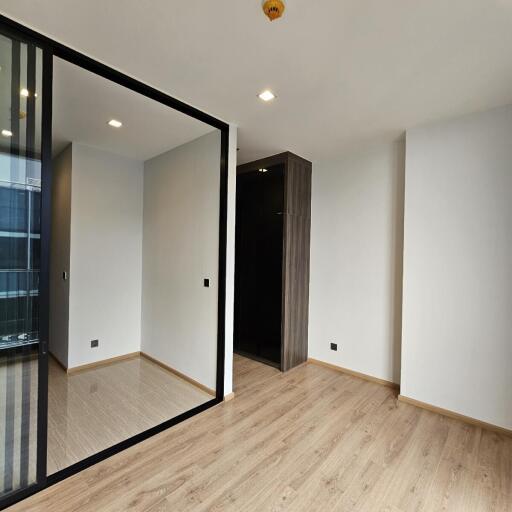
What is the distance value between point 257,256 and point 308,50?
2411 millimetres

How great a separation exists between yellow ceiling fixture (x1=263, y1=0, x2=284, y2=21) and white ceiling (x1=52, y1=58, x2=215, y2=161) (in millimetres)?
1239

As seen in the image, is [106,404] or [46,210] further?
[106,404]

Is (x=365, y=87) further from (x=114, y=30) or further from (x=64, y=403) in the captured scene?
(x=64, y=403)

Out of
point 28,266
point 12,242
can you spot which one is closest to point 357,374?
point 28,266

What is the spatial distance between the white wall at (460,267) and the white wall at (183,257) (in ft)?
6.15

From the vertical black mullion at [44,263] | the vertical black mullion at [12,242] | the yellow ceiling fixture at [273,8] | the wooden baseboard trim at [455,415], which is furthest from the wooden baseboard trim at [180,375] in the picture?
the yellow ceiling fixture at [273,8]

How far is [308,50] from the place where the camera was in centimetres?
172

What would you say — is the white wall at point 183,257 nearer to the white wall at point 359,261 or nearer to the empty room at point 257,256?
the empty room at point 257,256

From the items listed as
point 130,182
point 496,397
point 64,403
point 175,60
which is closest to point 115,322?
point 64,403

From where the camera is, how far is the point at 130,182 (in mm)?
3820

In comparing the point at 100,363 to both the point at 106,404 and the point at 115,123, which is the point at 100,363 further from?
the point at 115,123

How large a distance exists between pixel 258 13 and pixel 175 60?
633mm

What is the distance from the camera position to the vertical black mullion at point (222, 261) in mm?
→ 2729

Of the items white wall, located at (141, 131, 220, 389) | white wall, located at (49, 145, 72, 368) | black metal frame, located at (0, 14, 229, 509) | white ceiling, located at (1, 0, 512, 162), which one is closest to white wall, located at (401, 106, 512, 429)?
white ceiling, located at (1, 0, 512, 162)
